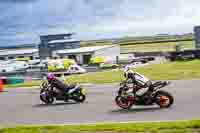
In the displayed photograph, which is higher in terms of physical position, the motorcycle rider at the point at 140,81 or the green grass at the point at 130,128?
the motorcycle rider at the point at 140,81

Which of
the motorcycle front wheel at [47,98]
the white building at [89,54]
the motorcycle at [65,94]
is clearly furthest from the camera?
the white building at [89,54]

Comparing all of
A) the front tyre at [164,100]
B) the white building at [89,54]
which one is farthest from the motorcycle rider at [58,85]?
the white building at [89,54]

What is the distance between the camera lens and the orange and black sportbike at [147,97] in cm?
1450

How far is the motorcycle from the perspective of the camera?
702 inches

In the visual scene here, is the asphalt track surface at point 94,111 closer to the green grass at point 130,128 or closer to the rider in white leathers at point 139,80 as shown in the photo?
the rider in white leathers at point 139,80

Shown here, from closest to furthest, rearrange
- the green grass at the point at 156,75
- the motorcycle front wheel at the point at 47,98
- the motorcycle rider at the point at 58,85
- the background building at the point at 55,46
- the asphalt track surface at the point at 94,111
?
the asphalt track surface at the point at 94,111
the motorcycle rider at the point at 58,85
the motorcycle front wheel at the point at 47,98
the green grass at the point at 156,75
the background building at the point at 55,46

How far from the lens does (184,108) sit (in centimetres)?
1416

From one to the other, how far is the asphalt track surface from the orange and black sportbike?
21 centimetres

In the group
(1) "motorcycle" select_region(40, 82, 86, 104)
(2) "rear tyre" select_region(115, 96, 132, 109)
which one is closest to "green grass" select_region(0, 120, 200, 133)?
(2) "rear tyre" select_region(115, 96, 132, 109)

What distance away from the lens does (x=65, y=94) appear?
17.9 m

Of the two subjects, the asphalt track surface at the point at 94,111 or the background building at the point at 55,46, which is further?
the background building at the point at 55,46

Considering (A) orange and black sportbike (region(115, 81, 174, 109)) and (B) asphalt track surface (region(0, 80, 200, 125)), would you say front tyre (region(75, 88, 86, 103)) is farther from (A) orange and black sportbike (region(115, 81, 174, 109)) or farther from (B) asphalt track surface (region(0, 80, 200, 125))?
(A) orange and black sportbike (region(115, 81, 174, 109))

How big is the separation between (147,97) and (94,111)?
1914mm

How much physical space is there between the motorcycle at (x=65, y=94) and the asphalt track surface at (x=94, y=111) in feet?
0.87
